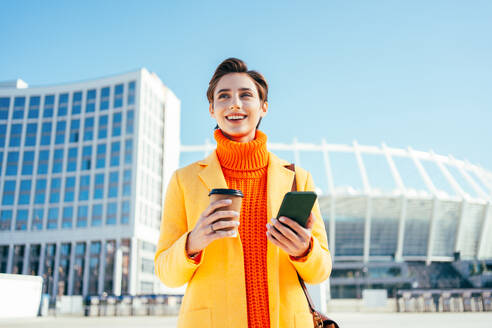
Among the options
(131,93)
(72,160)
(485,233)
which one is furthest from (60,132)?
(485,233)

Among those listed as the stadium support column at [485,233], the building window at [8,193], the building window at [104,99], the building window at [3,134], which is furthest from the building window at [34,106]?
the stadium support column at [485,233]

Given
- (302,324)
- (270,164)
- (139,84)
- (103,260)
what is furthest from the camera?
(139,84)

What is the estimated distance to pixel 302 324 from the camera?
1856 millimetres

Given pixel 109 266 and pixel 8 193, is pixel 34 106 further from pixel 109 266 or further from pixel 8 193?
pixel 109 266

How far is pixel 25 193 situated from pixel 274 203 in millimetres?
61158

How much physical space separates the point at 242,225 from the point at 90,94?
59448mm

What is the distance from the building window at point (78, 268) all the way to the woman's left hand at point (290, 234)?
55.4 m

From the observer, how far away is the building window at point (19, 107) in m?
57.5

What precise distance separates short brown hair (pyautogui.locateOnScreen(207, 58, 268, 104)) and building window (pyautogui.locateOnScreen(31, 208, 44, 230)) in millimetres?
58801

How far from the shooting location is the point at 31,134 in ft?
187

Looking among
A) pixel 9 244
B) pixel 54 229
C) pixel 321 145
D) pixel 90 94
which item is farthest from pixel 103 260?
pixel 321 145

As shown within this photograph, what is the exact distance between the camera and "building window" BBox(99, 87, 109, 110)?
182ft

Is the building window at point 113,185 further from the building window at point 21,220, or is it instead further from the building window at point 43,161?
the building window at point 21,220

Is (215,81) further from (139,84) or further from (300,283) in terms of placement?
(139,84)
